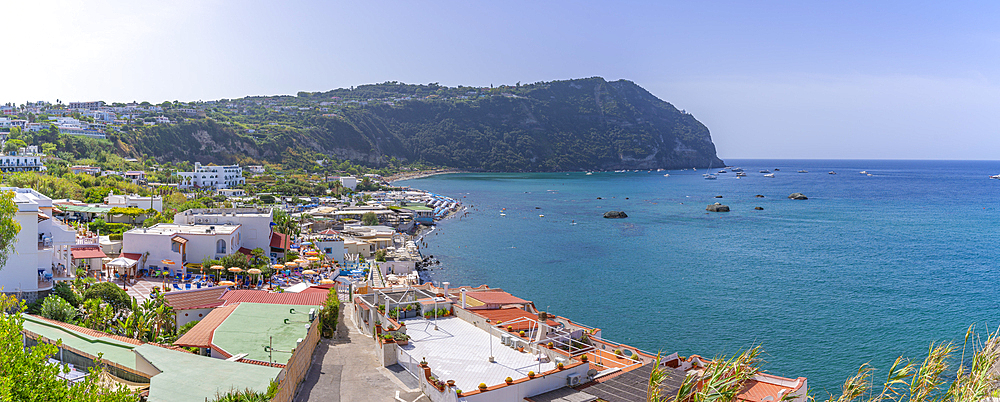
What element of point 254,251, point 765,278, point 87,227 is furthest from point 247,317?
point 765,278

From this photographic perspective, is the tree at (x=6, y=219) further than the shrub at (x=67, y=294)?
No

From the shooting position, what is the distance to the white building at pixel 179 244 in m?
28.1

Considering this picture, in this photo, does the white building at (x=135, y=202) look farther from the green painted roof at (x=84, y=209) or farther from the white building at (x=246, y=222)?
the white building at (x=246, y=222)

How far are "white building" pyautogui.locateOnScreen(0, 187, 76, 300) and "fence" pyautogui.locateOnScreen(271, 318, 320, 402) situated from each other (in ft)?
37.5

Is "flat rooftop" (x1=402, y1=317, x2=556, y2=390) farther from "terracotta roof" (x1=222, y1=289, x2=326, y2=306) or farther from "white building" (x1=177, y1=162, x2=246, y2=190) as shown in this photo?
"white building" (x1=177, y1=162, x2=246, y2=190)

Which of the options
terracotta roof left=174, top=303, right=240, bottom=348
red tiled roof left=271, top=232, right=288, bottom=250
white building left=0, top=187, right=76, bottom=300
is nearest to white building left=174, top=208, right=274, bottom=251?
red tiled roof left=271, top=232, right=288, bottom=250

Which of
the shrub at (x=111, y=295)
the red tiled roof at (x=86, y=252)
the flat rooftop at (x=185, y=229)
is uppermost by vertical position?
the flat rooftop at (x=185, y=229)

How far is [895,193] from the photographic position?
11744 cm

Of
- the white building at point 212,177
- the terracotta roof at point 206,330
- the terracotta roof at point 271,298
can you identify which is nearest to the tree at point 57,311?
the terracotta roof at point 271,298

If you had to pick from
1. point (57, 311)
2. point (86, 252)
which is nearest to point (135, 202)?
point (86, 252)

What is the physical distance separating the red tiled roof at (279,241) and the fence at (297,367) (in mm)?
21730

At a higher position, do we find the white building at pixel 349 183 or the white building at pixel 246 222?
the white building at pixel 246 222

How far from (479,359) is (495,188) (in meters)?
113

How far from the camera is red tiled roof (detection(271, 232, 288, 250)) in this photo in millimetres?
36250
